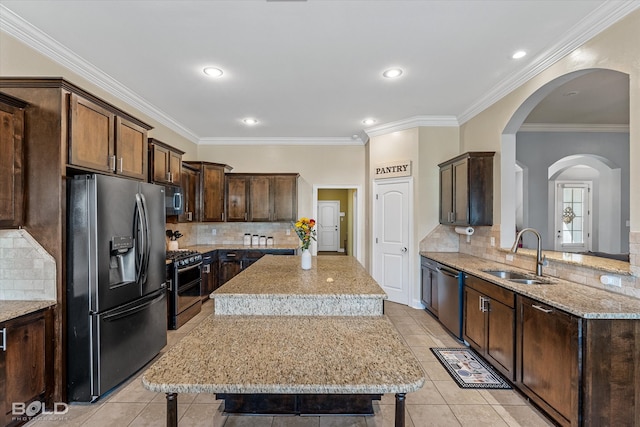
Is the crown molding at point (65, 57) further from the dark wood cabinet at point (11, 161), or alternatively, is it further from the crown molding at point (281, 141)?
the crown molding at point (281, 141)

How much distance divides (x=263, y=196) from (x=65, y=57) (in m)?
3.33

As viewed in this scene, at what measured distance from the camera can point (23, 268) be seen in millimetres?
2234

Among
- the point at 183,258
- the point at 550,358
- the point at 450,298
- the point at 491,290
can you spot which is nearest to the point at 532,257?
the point at 491,290

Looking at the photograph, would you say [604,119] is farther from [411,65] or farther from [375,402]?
[375,402]

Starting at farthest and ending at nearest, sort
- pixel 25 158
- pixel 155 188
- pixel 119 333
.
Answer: pixel 155 188 → pixel 119 333 → pixel 25 158

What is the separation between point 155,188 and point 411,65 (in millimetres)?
2869

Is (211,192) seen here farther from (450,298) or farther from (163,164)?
(450,298)

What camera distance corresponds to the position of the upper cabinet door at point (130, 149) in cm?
275

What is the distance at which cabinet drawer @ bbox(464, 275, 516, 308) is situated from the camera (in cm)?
253

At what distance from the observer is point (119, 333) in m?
2.51

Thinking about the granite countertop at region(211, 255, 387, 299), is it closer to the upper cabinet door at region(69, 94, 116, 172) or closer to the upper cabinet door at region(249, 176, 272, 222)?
the upper cabinet door at region(69, 94, 116, 172)

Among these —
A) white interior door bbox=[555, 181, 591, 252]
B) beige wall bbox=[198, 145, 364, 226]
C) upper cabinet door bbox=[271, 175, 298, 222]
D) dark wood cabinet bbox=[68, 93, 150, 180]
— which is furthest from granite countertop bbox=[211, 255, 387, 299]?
white interior door bbox=[555, 181, 591, 252]

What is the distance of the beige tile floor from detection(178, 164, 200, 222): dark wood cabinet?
2.59 meters

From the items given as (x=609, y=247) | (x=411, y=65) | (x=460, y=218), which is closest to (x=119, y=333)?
(x=411, y=65)
